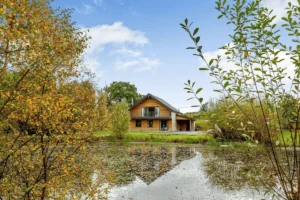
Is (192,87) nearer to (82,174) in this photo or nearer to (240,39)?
(240,39)

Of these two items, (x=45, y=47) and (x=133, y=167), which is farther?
(x=133, y=167)

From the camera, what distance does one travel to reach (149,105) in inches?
1534

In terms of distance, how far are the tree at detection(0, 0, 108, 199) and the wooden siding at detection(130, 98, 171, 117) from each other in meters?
33.4

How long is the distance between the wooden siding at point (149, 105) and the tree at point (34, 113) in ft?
110

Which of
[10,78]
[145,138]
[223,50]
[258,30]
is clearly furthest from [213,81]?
[145,138]

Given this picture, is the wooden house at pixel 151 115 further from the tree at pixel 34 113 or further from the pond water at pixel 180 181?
the tree at pixel 34 113

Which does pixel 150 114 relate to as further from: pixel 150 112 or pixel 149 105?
pixel 149 105

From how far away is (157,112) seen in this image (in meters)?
38.7

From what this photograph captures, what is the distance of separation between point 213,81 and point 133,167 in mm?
11030

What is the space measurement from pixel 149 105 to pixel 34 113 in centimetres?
Result: 3516

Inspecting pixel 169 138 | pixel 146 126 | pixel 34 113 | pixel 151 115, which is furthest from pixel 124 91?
pixel 34 113

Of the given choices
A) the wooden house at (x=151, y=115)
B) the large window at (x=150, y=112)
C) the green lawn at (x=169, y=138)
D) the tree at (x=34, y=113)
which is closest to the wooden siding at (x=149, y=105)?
the wooden house at (x=151, y=115)

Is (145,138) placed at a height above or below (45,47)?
below

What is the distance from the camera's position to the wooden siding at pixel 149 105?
38378 mm
